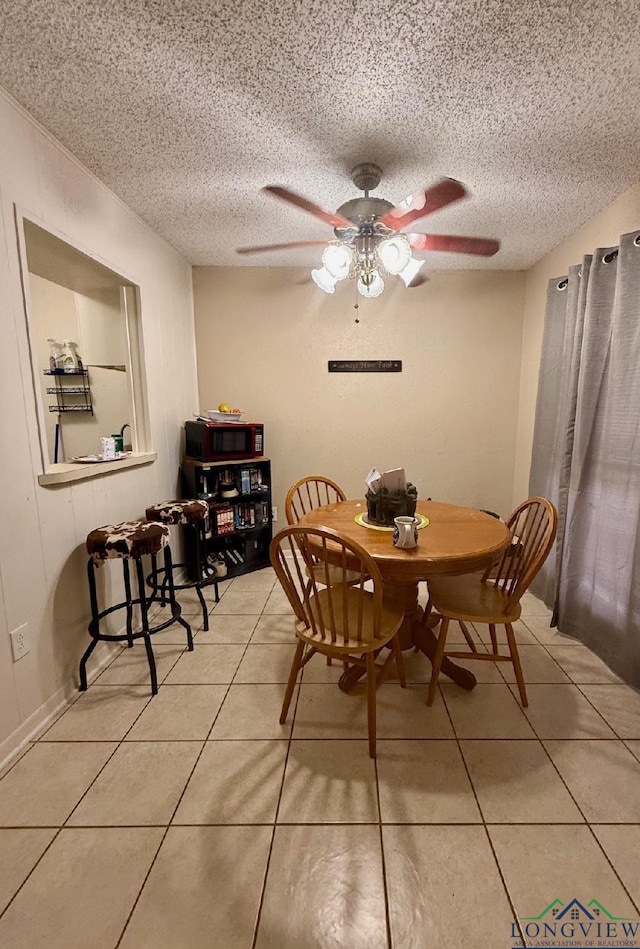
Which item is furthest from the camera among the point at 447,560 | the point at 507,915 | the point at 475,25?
the point at 447,560

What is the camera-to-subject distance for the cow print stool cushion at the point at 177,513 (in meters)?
2.11

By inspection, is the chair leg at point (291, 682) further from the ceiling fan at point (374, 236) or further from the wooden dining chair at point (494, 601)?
the ceiling fan at point (374, 236)

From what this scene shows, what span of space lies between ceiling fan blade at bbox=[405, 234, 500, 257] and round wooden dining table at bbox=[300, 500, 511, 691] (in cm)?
130

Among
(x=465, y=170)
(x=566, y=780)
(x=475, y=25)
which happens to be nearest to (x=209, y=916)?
(x=566, y=780)

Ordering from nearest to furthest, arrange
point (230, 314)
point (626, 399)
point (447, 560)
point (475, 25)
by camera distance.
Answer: point (475, 25), point (447, 560), point (626, 399), point (230, 314)

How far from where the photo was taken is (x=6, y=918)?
0.95 m

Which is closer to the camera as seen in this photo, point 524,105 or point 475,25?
point 475,25

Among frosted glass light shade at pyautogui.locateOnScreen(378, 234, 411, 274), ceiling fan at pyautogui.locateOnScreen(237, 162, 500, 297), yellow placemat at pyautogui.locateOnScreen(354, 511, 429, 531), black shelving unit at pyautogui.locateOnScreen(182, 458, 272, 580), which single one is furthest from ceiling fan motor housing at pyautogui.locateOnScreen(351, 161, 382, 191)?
black shelving unit at pyautogui.locateOnScreen(182, 458, 272, 580)

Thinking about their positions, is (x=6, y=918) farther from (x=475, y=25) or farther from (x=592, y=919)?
(x=475, y=25)

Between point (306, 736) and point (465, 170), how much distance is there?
8.71 ft

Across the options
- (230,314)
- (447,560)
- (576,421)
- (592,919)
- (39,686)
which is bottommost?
(592,919)

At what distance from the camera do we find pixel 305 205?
59.9 inches

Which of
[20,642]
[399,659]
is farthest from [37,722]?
[399,659]

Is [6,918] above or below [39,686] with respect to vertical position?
below
